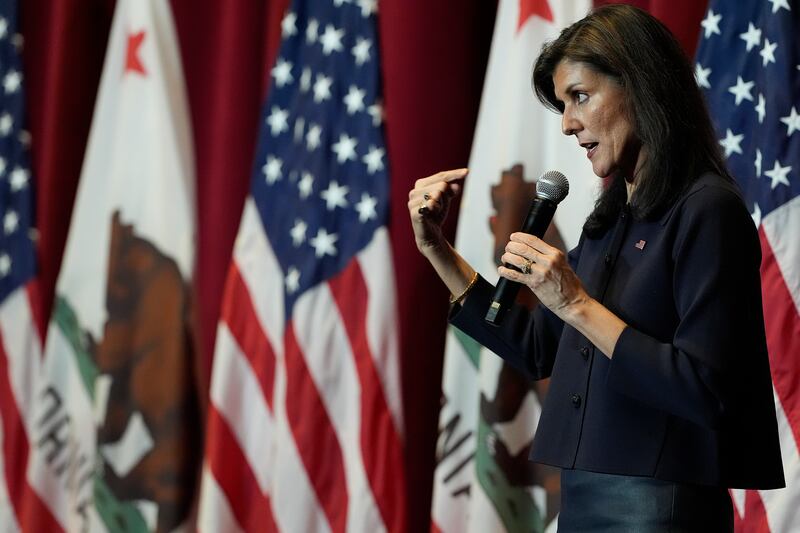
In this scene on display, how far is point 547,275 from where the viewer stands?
53.1 inches

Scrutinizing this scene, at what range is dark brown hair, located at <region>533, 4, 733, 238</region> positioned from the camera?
143 cm

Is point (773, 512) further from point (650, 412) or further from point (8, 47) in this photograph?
point (8, 47)

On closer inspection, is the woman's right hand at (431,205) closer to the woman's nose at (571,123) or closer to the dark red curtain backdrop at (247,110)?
the woman's nose at (571,123)

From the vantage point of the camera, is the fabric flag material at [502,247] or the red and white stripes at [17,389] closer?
the fabric flag material at [502,247]

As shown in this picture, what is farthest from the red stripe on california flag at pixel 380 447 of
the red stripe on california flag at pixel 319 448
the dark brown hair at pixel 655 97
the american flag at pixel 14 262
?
the dark brown hair at pixel 655 97

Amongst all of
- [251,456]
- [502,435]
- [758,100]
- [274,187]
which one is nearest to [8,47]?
[274,187]

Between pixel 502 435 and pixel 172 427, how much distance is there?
1.13 meters

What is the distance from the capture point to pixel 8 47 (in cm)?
362

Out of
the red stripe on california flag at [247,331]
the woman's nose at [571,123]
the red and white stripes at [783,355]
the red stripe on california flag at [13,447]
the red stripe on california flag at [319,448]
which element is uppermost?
the woman's nose at [571,123]

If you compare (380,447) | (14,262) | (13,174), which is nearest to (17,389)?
(14,262)

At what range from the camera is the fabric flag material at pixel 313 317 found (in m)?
2.92

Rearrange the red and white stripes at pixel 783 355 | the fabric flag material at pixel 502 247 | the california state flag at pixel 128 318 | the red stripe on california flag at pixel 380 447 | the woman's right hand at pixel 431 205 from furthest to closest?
the california state flag at pixel 128 318 → the red stripe on california flag at pixel 380 447 → the fabric flag material at pixel 502 247 → the red and white stripes at pixel 783 355 → the woman's right hand at pixel 431 205

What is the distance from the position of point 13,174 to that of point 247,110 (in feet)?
2.94

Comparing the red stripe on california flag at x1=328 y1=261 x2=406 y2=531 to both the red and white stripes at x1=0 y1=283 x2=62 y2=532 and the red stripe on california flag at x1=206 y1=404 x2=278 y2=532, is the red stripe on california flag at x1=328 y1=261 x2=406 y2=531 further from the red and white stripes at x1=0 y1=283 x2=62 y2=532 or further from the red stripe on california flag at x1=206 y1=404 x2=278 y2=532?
the red and white stripes at x1=0 y1=283 x2=62 y2=532
